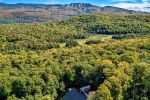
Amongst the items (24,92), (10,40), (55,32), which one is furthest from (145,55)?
(55,32)

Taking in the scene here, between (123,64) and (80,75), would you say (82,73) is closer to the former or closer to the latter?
(80,75)

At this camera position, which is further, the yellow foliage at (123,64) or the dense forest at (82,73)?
the yellow foliage at (123,64)

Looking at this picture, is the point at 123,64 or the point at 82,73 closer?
the point at 123,64

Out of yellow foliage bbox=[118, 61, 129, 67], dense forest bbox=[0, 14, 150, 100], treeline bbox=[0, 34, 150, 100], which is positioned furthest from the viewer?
yellow foliage bbox=[118, 61, 129, 67]

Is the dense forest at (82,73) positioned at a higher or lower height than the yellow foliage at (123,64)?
lower

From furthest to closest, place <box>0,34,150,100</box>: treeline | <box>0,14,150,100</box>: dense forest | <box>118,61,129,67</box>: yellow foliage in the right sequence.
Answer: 1. <box>118,61,129,67</box>: yellow foliage
2. <box>0,14,150,100</box>: dense forest
3. <box>0,34,150,100</box>: treeline

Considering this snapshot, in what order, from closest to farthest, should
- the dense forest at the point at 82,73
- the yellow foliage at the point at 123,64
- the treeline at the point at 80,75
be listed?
the treeline at the point at 80,75 → the dense forest at the point at 82,73 → the yellow foliage at the point at 123,64

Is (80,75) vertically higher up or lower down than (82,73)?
lower down

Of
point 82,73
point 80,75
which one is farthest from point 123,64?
point 80,75

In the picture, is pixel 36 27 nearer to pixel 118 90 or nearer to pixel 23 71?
pixel 23 71

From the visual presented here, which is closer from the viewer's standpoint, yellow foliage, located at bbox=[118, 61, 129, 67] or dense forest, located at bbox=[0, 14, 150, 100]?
dense forest, located at bbox=[0, 14, 150, 100]

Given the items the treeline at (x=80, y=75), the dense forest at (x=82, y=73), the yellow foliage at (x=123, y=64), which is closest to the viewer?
the treeline at (x=80, y=75)
